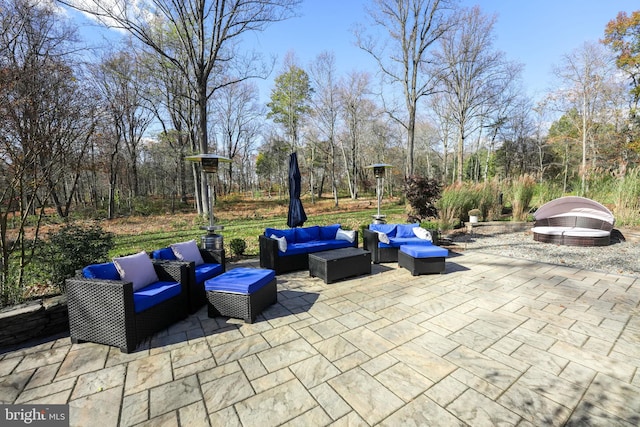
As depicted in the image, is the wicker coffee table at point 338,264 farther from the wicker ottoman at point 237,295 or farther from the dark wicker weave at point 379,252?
the wicker ottoman at point 237,295

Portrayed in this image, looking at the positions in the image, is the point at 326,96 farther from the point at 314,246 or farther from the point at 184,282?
the point at 184,282

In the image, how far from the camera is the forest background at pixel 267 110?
3.80 meters

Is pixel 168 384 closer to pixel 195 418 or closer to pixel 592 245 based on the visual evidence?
pixel 195 418

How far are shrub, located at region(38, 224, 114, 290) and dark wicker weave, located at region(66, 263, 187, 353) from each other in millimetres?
1281

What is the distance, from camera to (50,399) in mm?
1941

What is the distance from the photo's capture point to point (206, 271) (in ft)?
11.7

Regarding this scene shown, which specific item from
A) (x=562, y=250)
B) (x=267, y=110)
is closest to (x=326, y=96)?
(x=267, y=110)

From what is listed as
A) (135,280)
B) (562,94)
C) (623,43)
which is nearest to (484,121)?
(562,94)

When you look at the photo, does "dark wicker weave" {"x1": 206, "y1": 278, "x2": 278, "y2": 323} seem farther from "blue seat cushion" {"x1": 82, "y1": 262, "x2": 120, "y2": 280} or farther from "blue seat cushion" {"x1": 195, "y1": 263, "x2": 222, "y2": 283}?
"blue seat cushion" {"x1": 82, "y1": 262, "x2": 120, "y2": 280}

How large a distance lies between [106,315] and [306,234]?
10.9 feet

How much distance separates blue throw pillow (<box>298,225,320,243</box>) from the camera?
207 inches

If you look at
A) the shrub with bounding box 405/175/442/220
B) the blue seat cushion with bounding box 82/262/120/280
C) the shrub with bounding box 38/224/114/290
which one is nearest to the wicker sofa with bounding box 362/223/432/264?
the shrub with bounding box 405/175/442/220

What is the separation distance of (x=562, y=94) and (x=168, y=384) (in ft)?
74.5

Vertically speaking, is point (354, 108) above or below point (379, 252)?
above
